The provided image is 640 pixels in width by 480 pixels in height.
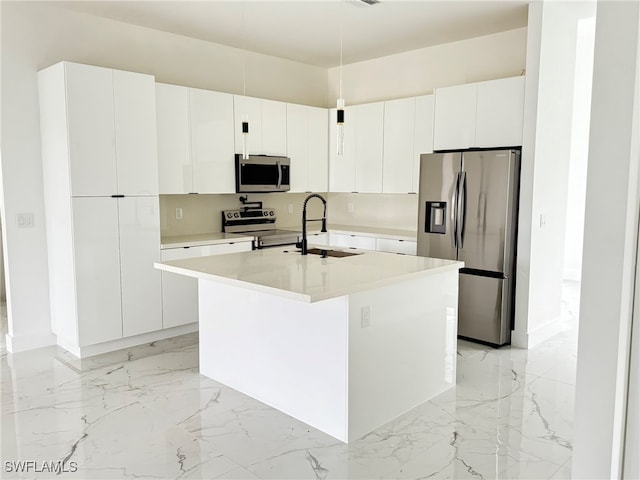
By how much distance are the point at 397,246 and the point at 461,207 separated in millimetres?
988

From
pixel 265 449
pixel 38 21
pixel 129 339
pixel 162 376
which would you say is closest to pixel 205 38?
pixel 38 21

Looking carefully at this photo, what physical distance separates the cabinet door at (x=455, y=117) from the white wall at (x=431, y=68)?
0.66m

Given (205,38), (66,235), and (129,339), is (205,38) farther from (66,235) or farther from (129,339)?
(129,339)

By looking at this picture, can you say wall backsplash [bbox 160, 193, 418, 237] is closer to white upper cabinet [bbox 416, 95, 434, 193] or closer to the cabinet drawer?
the cabinet drawer

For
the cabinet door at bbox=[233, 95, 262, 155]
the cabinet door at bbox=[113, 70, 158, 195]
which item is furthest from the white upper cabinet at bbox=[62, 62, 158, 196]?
the cabinet door at bbox=[233, 95, 262, 155]

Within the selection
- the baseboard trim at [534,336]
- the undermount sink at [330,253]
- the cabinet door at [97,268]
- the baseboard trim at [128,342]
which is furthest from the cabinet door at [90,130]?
the baseboard trim at [534,336]

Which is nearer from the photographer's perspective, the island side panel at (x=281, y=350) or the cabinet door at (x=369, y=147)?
the island side panel at (x=281, y=350)

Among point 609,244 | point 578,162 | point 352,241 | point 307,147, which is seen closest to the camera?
point 609,244

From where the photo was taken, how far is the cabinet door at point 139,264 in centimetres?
437

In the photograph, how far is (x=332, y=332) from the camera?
113 inches

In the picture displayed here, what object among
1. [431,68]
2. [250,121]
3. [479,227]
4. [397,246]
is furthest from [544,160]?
[250,121]

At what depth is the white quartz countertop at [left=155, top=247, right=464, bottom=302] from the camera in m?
2.64

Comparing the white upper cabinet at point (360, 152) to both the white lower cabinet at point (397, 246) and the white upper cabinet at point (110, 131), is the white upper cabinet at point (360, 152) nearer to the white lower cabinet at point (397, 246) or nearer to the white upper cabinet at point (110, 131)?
the white lower cabinet at point (397, 246)

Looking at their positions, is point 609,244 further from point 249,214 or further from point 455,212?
point 249,214
